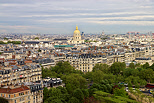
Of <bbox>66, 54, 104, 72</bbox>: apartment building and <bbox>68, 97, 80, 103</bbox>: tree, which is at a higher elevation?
<bbox>66, 54, 104, 72</bbox>: apartment building

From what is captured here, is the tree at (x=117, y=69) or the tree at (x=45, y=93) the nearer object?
the tree at (x=45, y=93)

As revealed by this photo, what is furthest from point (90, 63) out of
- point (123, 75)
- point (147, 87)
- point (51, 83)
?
point (51, 83)

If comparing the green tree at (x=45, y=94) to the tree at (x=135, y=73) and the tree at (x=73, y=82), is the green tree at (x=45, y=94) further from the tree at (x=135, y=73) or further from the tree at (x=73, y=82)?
the tree at (x=135, y=73)

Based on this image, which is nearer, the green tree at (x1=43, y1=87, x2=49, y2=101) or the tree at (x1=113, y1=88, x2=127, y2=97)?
the green tree at (x1=43, y1=87, x2=49, y2=101)

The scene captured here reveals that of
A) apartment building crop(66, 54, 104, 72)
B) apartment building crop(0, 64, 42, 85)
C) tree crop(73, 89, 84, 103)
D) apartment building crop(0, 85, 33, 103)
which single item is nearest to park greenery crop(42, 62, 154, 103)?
tree crop(73, 89, 84, 103)

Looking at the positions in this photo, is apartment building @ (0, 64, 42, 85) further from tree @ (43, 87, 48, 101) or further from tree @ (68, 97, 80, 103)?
tree @ (68, 97, 80, 103)

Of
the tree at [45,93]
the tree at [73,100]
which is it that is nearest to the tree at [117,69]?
the tree at [73,100]

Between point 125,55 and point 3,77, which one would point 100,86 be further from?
point 125,55

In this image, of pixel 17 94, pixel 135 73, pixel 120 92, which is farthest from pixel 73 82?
pixel 135 73
